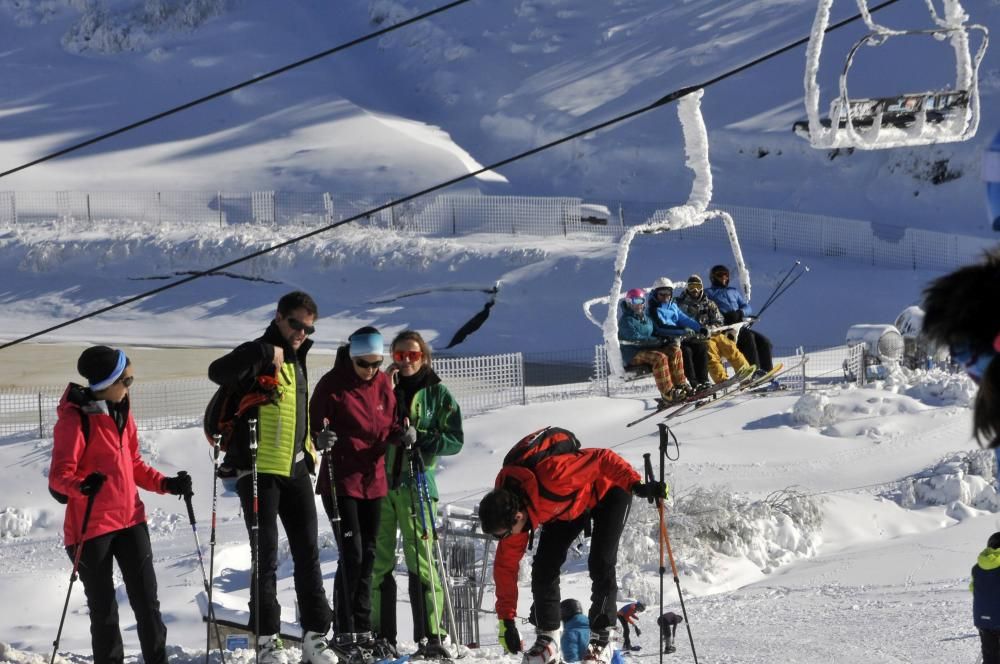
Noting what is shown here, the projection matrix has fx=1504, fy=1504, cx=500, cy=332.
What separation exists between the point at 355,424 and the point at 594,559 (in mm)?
1308

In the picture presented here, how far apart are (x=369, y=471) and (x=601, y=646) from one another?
4.39 feet

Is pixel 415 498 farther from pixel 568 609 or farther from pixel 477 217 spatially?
pixel 477 217

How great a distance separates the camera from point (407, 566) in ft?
23.0

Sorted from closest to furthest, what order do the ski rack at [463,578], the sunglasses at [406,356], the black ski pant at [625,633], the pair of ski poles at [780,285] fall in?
the sunglasses at [406,356]
the black ski pant at [625,633]
the ski rack at [463,578]
the pair of ski poles at [780,285]

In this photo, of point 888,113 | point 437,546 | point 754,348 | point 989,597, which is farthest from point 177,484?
point 754,348

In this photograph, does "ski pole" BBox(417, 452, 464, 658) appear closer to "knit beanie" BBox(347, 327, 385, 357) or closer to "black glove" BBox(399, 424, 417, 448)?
"black glove" BBox(399, 424, 417, 448)

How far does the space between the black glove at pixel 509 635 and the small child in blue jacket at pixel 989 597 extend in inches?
75.0

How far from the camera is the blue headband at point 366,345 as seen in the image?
22.5ft

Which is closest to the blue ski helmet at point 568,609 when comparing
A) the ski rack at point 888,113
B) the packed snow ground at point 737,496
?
the packed snow ground at point 737,496

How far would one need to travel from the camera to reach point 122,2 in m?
44.5

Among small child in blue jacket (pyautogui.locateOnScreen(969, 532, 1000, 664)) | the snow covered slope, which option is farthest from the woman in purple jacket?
the snow covered slope

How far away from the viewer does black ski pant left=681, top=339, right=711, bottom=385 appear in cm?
1355

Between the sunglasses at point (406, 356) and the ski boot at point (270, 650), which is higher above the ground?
the sunglasses at point (406, 356)

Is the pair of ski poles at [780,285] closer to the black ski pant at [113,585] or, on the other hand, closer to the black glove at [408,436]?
the black glove at [408,436]
